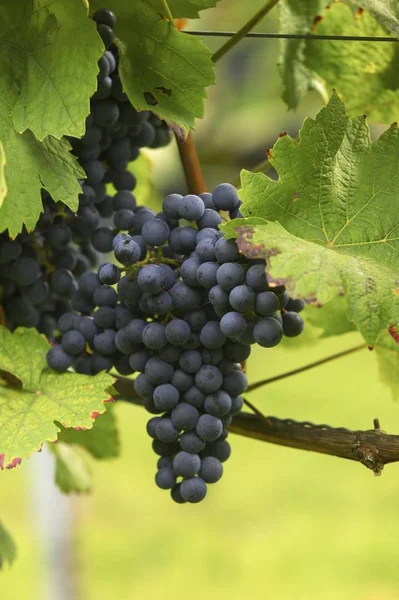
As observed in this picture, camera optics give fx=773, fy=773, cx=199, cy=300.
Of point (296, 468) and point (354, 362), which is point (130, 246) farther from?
point (354, 362)

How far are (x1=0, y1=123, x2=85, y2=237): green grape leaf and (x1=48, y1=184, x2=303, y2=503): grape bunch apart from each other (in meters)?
0.05

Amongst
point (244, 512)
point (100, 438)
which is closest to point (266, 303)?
point (100, 438)

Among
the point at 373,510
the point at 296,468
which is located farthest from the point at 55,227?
the point at 296,468

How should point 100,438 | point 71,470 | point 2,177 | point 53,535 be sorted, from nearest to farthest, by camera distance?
1. point 2,177
2. point 100,438
3. point 71,470
4. point 53,535

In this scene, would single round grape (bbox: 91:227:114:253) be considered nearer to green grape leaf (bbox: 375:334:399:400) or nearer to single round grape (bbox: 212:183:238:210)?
single round grape (bbox: 212:183:238:210)

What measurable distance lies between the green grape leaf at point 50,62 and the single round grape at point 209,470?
24cm

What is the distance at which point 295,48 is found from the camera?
2.21 feet

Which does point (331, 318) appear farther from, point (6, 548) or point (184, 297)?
point (6, 548)

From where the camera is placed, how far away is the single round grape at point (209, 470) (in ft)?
1.79

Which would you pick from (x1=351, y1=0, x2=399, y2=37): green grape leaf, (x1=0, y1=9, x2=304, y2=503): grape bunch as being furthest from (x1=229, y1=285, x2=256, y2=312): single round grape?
(x1=351, y1=0, x2=399, y2=37): green grape leaf

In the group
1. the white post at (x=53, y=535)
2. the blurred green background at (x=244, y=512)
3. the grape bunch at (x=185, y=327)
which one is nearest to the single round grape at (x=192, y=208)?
the grape bunch at (x=185, y=327)

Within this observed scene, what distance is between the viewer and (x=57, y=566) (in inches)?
103

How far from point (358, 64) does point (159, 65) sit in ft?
0.68

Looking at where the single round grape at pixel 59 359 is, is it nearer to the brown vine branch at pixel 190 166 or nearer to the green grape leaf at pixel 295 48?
the brown vine branch at pixel 190 166
